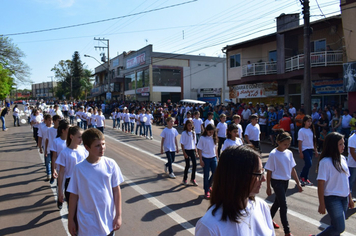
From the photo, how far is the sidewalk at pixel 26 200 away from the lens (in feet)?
16.4

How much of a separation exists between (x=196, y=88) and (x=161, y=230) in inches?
Result: 1442

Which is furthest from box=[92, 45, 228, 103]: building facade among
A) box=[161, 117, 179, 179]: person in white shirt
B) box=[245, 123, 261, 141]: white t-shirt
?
box=[161, 117, 179, 179]: person in white shirt

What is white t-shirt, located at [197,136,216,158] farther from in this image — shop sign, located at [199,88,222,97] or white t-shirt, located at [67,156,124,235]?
shop sign, located at [199,88,222,97]

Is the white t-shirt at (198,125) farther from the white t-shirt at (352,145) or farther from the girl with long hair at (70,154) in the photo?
the girl with long hair at (70,154)

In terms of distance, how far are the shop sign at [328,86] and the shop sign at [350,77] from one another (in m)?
2.53

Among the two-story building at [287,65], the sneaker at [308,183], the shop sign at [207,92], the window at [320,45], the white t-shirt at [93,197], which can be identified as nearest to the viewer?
the white t-shirt at [93,197]

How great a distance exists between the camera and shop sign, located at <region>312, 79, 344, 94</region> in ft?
A: 57.2

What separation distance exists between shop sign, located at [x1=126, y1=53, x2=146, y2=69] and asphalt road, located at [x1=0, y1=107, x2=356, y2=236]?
32258 mm

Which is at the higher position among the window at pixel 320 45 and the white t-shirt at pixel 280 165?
the window at pixel 320 45

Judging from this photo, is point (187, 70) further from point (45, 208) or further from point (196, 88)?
point (45, 208)

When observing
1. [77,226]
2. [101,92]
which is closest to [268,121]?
[77,226]

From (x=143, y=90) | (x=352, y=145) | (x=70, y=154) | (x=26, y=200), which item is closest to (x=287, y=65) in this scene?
(x=352, y=145)

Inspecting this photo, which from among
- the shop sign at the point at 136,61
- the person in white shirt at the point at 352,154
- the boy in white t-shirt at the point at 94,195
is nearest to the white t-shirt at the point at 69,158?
the boy in white t-shirt at the point at 94,195

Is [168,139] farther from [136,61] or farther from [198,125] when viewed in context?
[136,61]
